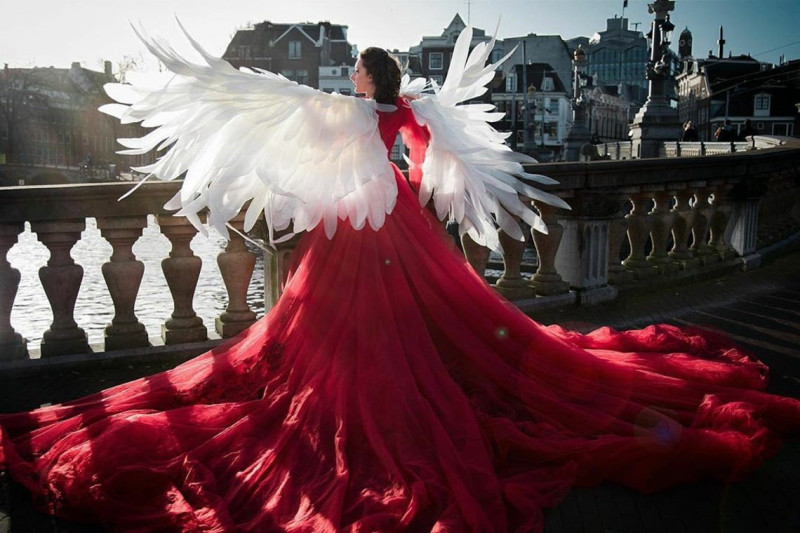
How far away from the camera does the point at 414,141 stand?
423 cm

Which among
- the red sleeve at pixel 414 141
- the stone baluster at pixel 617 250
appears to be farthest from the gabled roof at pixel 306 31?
the red sleeve at pixel 414 141

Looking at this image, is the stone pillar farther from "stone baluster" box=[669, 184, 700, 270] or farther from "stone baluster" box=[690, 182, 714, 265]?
"stone baluster" box=[690, 182, 714, 265]

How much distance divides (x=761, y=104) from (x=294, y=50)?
132ft

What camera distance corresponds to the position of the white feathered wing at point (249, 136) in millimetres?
3453

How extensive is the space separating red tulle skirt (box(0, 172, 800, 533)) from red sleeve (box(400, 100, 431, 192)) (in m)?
0.22

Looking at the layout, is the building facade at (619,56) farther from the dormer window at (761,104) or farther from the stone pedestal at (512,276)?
the stone pedestal at (512,276)

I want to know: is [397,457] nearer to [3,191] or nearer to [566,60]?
[3,191]

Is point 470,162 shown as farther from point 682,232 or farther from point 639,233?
point 682,232

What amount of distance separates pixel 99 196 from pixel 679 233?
5.21 metres

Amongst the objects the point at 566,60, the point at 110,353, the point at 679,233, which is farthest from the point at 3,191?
the point at 566,60

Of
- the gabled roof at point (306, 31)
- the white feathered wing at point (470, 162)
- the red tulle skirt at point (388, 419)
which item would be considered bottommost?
the red tulle skirt at point (388, 419)

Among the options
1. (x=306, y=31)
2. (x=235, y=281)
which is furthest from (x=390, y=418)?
(x=306, y=31)

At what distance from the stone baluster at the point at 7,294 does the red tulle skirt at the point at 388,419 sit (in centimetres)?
99

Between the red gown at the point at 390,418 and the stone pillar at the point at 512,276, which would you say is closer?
the red gown at the point at 390,418
